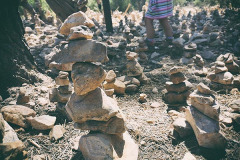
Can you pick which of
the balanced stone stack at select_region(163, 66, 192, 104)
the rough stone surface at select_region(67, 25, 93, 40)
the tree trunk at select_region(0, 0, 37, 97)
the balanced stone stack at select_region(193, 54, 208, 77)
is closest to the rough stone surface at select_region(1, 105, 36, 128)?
the tree trunk at select_region(0, 0, 37, 97)

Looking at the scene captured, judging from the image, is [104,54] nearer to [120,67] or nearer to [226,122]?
[226,122]

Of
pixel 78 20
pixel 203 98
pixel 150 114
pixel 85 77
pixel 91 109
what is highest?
pixel 78 20

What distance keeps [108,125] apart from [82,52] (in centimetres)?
91

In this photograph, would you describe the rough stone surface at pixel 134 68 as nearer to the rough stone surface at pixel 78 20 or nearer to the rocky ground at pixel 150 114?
the rocky ground at pixel 150 114

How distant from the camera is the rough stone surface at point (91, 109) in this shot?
224cm

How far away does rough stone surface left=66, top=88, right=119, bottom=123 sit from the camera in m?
2.24

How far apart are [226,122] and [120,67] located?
261 cm

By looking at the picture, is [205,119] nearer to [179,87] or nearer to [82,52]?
[179,87]

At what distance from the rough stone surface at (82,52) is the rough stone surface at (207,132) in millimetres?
1433

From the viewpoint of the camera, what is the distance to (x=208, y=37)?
21.4 feet

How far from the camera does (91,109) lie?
2242 millimetres

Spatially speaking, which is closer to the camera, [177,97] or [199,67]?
[177,97]

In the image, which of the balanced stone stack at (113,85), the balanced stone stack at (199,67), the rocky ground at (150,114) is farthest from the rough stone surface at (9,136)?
the balanced stone stack at (199,67)

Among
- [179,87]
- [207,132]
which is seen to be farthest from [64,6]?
[207,132]
